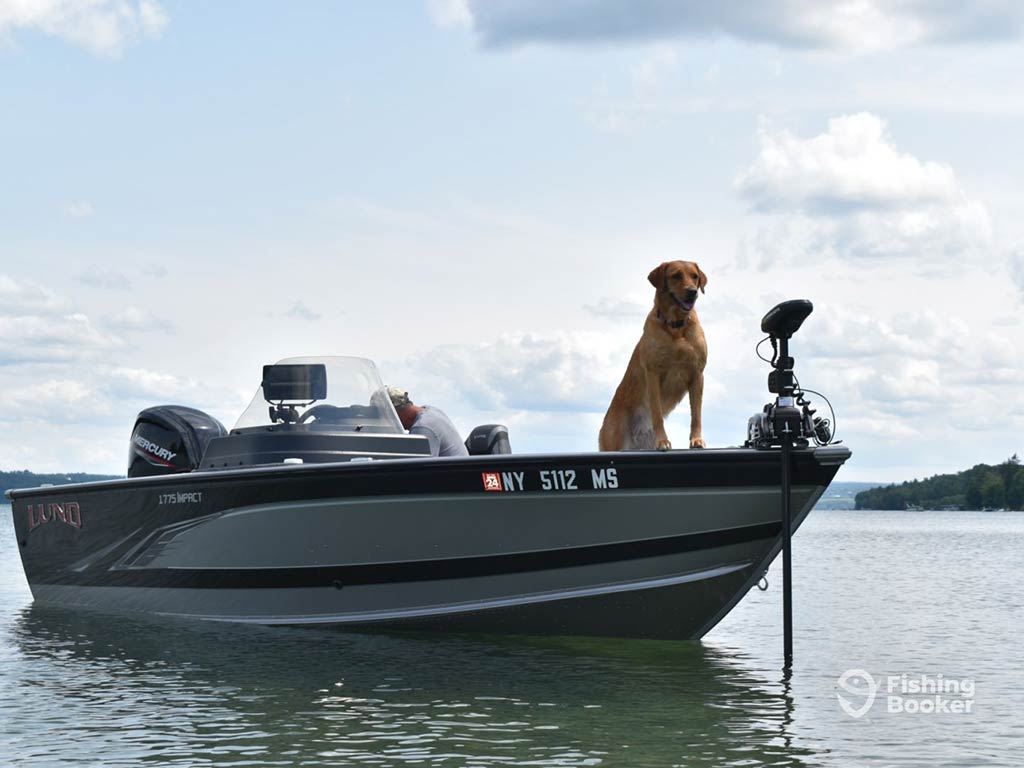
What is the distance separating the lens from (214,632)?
1100cm

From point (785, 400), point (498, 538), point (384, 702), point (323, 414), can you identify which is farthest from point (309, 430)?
point (785, 400)

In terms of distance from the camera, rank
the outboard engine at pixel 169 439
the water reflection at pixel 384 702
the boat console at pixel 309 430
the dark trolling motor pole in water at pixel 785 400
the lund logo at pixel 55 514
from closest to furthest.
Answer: the water reflection at pixel 384 702, the dark trolling motor pole in water at pixel 785 400, the boat console at pixel 309 430, the outboard engine at pixel 169 439, the lund logo at pixel 55 514

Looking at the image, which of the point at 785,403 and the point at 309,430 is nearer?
the point at 785,403

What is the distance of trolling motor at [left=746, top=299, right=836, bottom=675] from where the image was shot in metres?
8.84

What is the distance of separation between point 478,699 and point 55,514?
6464mm

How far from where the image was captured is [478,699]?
26.9 feet

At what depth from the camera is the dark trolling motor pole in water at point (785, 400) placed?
884cm

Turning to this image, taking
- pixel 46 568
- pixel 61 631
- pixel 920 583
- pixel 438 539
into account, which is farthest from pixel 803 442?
pixel 920 583

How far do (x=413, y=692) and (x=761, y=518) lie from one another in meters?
2.63

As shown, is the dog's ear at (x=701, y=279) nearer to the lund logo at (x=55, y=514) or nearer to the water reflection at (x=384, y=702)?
the water reflection at (x=384, y=702)

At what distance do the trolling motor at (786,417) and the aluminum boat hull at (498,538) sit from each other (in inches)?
4.7

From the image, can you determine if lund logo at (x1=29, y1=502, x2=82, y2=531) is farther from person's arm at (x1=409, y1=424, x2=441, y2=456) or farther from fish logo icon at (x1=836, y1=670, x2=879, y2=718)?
fish logo icon at (x1=836, y1=670, x2=879, y2=718)

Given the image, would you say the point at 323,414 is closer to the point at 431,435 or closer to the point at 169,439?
the point at 431,435

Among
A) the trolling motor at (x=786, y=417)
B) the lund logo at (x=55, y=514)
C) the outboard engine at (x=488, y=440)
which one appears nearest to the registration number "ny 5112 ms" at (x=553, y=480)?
the trolling motor at (x=786, y=417)
